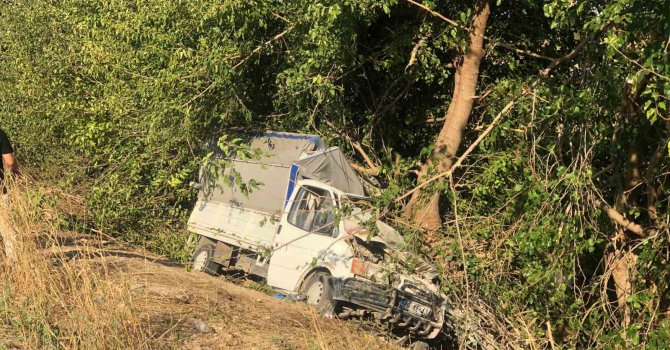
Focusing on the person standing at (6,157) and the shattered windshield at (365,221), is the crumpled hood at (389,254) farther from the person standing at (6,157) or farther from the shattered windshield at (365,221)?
the person standing at (6,157)

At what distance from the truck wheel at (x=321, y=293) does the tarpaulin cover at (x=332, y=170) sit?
4.91ft

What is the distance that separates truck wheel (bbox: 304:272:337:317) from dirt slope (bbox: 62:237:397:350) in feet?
0.96

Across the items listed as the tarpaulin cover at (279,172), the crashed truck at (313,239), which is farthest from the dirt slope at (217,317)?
the tarpaulin cover at (279,172)

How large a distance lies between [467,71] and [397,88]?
4.98ft

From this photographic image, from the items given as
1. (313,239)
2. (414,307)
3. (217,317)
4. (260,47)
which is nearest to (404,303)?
(414,307)

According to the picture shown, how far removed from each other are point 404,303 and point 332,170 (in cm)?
270

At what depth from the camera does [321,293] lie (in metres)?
10.2

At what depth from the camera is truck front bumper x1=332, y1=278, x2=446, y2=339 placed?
9359 mm

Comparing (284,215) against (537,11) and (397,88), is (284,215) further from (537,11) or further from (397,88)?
(537,11)

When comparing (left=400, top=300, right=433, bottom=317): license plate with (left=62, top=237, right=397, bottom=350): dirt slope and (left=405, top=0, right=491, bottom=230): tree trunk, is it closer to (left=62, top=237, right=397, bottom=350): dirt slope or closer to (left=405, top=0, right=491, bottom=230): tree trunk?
(left=62, top=237, right=397, bottom=350): dirt slope

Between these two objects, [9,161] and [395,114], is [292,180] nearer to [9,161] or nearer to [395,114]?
[395,114]

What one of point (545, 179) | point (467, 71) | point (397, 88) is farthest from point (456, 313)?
point (397, 88)

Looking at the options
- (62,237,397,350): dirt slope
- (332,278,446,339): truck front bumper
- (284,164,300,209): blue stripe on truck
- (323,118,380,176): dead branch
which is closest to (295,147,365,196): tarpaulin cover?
(284,164,300,209): blue stripe on truck

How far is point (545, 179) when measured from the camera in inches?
332
